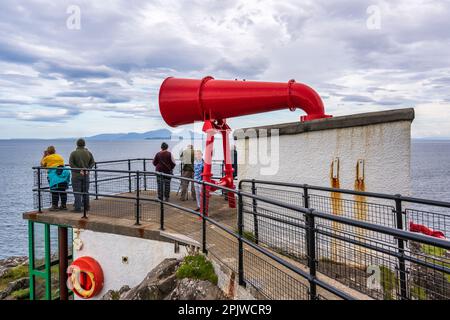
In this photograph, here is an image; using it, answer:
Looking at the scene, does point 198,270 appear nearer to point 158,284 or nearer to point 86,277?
point 158,284

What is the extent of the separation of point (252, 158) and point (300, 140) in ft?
3.38

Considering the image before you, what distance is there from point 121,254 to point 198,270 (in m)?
2.35

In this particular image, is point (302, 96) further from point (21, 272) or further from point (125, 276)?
point (21, 272)

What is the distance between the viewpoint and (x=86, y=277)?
289 inches

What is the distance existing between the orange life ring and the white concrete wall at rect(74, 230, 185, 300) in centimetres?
9

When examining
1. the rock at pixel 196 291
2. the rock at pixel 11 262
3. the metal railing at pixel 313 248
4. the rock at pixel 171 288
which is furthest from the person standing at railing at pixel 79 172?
the rock at pixel 11 262

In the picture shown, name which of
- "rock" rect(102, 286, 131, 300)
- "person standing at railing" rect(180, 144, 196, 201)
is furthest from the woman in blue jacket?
"person standing at railing" rect(180, 144, 196, 201)

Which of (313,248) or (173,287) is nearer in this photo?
(313,248)

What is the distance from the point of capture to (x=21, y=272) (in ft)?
74.0

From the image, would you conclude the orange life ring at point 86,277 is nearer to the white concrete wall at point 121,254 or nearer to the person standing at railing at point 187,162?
the white concrete wall at point 121,254

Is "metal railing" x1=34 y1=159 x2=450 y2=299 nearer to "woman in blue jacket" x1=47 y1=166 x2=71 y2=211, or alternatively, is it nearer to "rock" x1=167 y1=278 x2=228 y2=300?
A: "woman in blue jacket" x1=47 y1=166 x2=71 y2=211

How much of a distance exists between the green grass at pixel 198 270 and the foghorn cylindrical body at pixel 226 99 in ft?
10.4

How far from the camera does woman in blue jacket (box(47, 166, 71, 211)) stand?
8328mm

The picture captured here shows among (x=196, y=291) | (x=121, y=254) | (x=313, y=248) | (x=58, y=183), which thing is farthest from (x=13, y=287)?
(x=313, y=248)
